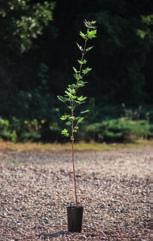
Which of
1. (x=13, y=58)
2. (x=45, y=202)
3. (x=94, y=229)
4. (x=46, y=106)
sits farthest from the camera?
(x=13, y=58)

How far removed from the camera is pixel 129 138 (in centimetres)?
1884

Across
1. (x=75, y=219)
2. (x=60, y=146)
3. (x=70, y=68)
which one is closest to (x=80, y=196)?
(x=75, y=219)

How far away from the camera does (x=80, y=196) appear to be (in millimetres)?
10188

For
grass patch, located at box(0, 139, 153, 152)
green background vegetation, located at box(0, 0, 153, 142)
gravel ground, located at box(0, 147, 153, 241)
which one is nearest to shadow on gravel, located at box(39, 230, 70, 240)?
gravel ground, located at box(0, 147, 153, 241)

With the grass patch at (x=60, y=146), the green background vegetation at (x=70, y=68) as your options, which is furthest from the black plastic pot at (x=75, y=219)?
the green background vegetation at (x=70, y=68)

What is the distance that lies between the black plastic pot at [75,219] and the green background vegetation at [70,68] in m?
9.96

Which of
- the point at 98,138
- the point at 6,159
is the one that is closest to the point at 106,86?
the point at 98,138

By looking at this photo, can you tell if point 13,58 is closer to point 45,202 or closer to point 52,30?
point 52,30

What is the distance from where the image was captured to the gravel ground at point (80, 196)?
7.95 m

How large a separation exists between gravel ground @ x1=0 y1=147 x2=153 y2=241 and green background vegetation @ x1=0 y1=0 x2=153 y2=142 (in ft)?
10.7

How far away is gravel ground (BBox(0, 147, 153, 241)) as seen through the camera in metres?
7.95

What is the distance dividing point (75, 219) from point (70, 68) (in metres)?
16.7

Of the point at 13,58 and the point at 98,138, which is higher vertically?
the point at 13,58

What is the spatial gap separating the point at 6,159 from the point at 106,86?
1054cm
